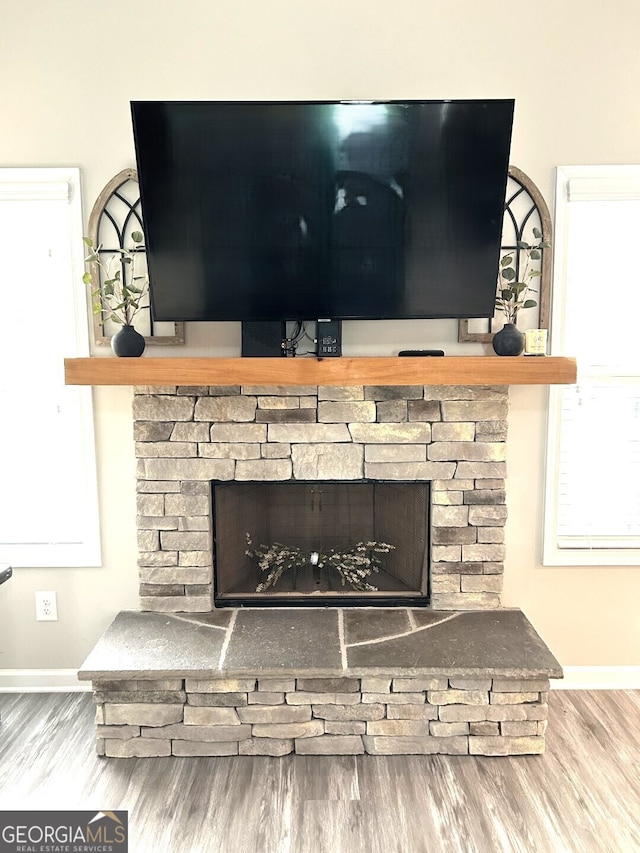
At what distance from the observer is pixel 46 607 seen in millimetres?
2494

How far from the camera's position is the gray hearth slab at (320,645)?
6.57 feet

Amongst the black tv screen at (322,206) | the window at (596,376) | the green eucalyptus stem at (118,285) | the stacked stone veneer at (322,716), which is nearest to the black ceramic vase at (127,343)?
the green eucalyptus stem at (118,285)

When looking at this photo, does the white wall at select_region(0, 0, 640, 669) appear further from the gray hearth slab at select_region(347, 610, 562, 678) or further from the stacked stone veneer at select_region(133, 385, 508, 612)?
the gray hearth slab at select_region(347, 610, 562, 678)

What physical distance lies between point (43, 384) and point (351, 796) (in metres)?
1.91

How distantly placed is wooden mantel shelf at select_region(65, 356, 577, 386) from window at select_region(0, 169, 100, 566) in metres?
0.39

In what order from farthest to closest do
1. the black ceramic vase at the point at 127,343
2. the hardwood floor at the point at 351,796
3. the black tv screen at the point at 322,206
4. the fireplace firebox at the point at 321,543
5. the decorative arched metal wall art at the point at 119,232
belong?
the fireplace firebox at the point at 321,543 → the decorative arched metal wall art at the point at 119,232 → the black ceramic vase at the point at 127,343 → the black tv screen at the point at 322,206 → the hardwood floor at the point at 351,796

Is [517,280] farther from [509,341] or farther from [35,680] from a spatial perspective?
[35,680]

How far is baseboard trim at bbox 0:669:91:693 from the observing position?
2508mm

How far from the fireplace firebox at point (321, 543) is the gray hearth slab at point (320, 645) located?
9 cm

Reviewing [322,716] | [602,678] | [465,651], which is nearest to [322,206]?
[465,651]

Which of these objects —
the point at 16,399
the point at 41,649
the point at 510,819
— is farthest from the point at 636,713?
the point at 16,399

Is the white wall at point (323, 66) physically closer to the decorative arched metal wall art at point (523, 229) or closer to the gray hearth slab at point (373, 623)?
the decorative arched metal wall art at point (523, 229)

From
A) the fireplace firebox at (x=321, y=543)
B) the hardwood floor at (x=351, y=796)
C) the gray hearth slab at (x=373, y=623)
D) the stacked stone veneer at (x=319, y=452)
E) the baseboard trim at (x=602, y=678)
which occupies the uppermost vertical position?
the stacked stone veneer at (x=319, y=452)

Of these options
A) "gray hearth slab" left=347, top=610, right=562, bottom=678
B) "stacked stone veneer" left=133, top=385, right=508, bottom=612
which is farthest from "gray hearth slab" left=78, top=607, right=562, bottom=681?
"stacked stone veneer" left=133, top=385, right=508, bottom=612
